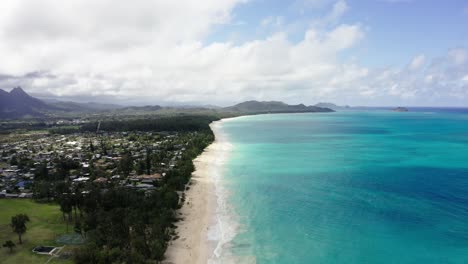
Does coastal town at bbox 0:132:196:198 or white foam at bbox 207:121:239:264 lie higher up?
coastal town at bbox 0:132:196:198

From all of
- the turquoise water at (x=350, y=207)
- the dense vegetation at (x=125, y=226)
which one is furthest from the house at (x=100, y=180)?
the turquoise water at (x=350, y=207)

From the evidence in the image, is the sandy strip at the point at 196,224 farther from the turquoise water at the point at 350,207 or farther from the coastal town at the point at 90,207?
the turquoise water at the point at 350,207

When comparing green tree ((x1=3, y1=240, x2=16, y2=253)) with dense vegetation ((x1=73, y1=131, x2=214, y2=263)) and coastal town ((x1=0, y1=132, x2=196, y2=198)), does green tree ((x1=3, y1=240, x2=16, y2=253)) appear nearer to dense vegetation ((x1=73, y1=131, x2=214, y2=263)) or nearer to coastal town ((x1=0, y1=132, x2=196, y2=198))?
dense vegetation ((x1=73, y1=131, x2=214, y2=263))

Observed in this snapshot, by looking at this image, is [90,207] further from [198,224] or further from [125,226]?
[198,224]

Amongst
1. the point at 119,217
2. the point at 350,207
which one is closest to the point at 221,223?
the point at 119,217

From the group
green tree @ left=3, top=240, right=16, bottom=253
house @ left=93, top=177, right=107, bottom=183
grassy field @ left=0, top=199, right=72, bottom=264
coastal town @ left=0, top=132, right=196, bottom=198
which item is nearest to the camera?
grassy field @ left=0, top=199, right=72, bottom=264

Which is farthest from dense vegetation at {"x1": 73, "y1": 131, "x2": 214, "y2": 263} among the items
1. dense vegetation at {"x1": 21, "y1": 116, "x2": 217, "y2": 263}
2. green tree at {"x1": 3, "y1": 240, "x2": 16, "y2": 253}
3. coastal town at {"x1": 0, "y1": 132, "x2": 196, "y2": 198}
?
coastal town at {"x1": 0, "y1": 132, "x2": 196, "y2": 198}

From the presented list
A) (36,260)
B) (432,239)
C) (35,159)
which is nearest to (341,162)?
(432,239)
